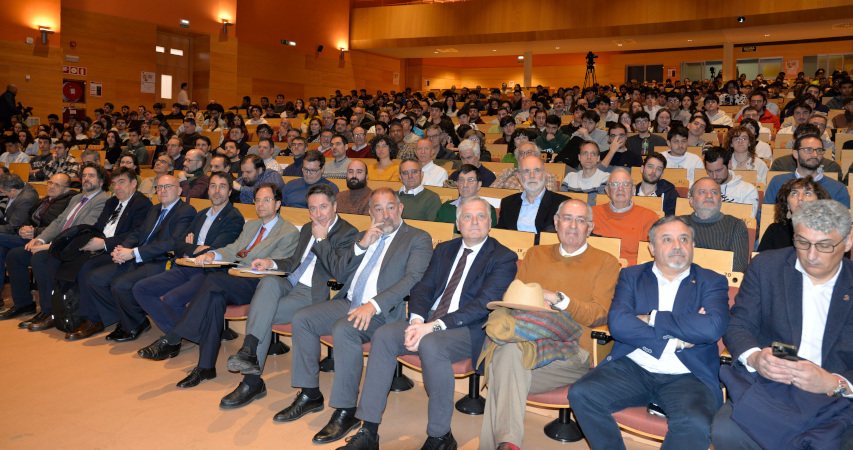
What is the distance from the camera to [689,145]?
595 centimetres

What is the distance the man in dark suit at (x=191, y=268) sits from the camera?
139 inches

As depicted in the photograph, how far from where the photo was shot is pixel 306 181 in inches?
190

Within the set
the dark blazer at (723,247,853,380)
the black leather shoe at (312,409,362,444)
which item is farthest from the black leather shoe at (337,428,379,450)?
the dark blazer at (723,247,853,380)

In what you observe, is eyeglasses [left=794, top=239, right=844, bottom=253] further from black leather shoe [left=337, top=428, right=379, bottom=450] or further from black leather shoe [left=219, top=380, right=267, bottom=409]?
black leather shoe [left=219, top=380, right=267, bottom=409]

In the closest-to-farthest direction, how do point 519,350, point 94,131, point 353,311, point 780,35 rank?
point 519,350 < point 353,311 < point 94,131 < point 780,35

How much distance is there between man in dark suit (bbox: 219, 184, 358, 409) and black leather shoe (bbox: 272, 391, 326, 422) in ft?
0.89

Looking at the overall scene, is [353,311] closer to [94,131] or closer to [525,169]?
[525,169]

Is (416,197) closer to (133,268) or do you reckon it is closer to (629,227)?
(629,227)

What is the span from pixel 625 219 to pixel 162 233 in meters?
2.98

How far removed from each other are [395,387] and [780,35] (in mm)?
14338

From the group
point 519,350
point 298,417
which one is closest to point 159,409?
point 298,417

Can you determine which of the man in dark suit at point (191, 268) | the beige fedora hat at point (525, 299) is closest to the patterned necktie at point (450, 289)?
the beige fedora hat at point (525, 299)

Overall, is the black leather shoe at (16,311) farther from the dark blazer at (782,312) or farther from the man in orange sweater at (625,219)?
the dark blazer at (782,312)

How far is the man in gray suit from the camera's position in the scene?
4.51m
